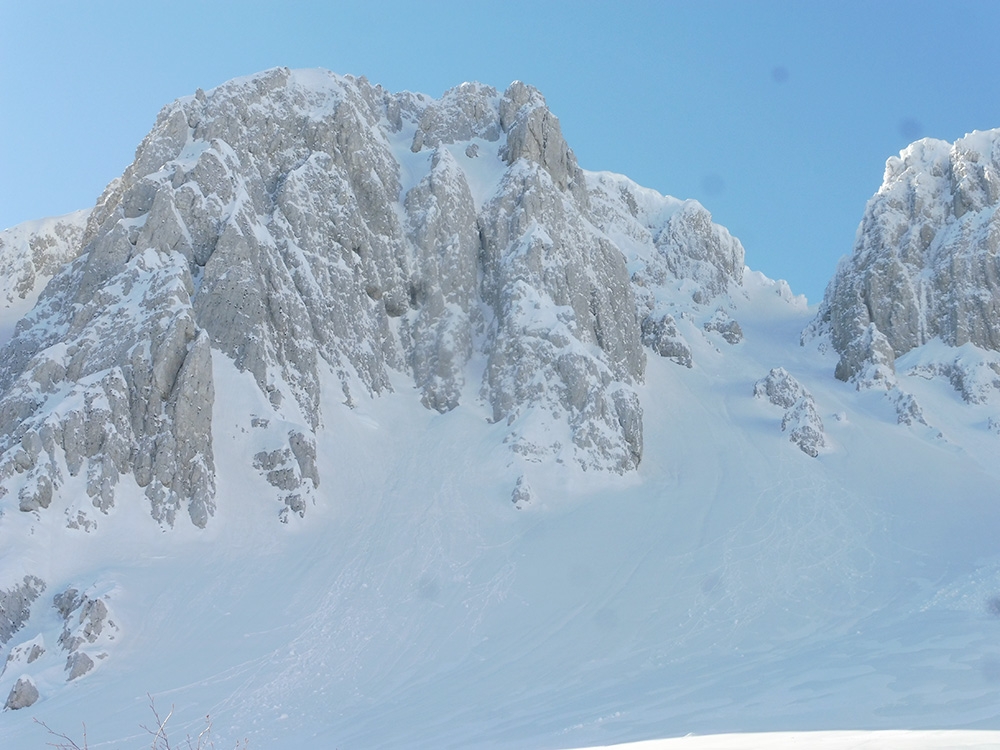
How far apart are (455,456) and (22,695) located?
2550 centimetres

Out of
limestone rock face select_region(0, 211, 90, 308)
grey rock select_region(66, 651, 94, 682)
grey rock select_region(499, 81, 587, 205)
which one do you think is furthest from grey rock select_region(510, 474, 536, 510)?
limestone rock face select_region(0, 211, 90, 308)

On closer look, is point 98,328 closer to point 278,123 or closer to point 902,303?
point 278,123

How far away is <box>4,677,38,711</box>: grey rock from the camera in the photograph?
2834 centimetres

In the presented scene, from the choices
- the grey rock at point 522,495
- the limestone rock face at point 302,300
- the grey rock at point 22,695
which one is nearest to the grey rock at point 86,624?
the grey rock at point 22,695

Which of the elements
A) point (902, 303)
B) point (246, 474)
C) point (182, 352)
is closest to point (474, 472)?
point (246, 474)

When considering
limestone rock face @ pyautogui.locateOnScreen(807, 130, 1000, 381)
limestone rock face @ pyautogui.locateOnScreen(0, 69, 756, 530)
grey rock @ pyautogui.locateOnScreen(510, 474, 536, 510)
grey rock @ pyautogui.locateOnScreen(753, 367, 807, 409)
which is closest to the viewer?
limestone rock face @ pyautogui.locateOnScreen(0, 69, 756, 530)

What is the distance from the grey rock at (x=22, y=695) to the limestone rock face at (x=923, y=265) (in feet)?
197

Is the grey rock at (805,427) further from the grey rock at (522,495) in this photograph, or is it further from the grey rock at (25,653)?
the grey rock at (25,653)

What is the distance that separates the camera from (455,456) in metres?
49.4

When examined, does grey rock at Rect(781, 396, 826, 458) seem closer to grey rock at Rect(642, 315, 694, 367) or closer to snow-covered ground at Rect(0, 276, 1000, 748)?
snow-covered ground at Rect(0, 276, 1000, 748)

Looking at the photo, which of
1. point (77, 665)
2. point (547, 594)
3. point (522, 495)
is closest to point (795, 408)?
point (522, 495)

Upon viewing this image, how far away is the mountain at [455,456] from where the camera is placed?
1115 inches

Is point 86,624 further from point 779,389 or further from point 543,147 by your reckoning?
point 543,147

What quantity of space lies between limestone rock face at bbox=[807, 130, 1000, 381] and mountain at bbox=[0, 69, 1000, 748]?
325 millimetres
